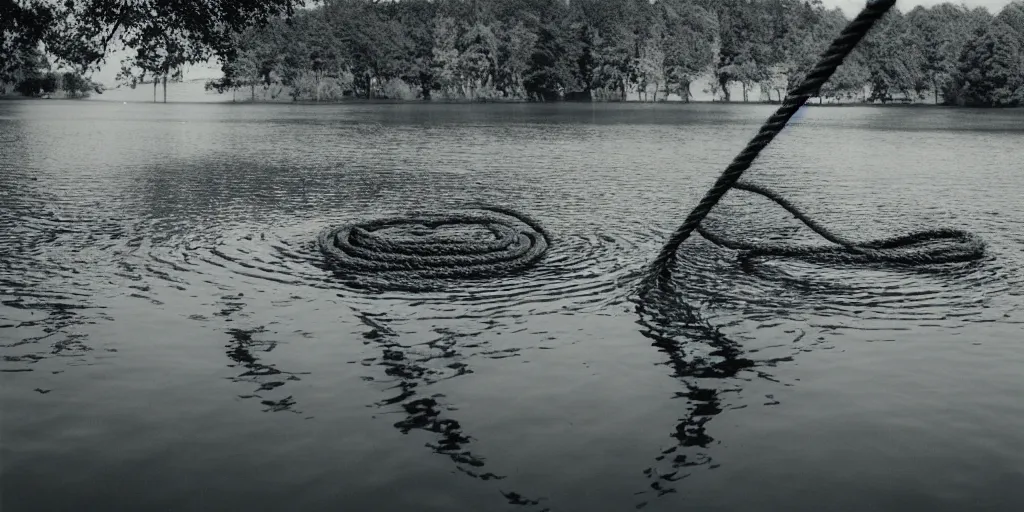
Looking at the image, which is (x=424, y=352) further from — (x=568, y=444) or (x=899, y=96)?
(x=899, y=96)

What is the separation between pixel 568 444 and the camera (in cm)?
629

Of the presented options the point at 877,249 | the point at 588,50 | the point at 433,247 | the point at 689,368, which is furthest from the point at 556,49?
the point at 689,368

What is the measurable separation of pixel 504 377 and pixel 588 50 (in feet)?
492

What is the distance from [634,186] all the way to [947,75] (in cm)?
12530

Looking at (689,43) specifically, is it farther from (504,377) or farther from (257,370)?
(257,370)

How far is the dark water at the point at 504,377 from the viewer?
573 centimetres

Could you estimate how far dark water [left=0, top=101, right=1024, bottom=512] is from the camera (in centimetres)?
573

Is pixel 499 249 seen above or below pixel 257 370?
above

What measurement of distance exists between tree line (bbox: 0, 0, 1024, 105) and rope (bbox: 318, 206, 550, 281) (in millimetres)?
128911

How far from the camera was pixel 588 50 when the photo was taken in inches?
6038

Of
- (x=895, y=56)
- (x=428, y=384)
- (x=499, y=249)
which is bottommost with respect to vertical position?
(x=428, y=384)

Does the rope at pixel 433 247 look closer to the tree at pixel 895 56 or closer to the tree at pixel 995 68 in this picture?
the tree at pixel 995 68

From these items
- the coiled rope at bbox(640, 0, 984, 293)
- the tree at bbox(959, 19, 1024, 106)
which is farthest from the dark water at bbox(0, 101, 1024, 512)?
the tree at bbox(959, 19, 1024, 106)

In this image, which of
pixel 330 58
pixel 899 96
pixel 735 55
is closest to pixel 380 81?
pixel 330 58
